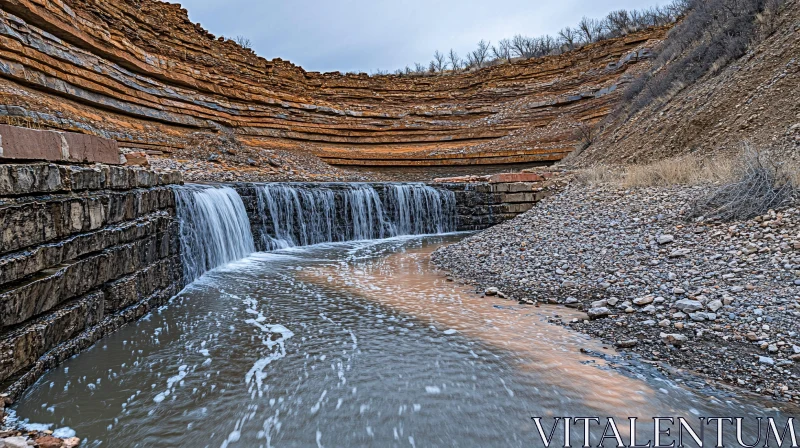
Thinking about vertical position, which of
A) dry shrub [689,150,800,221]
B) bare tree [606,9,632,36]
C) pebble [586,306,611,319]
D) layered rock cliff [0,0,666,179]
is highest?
bare tree [606,9,632,36]

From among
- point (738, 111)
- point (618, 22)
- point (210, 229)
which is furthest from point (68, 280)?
point (618, 22)

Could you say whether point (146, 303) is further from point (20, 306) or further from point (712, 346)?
point (712, 346)

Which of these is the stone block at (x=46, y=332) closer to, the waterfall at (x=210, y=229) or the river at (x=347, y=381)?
the river at (x=347, y=381)

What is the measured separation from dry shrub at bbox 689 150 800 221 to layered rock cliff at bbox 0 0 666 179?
16.6 metres

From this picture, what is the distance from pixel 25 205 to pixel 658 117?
14.3 metres

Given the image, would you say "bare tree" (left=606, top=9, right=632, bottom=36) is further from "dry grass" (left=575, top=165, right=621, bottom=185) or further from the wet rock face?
the wet rock face

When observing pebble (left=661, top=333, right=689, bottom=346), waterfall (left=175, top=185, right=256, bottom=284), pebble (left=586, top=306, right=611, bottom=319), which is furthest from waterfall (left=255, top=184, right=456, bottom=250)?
pebble (left=661, top=333, right=689, bottom=346)

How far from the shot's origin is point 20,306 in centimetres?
294

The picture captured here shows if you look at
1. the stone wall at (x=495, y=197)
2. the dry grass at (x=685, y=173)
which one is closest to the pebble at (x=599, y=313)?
the dry grass at (x=685, y=173)

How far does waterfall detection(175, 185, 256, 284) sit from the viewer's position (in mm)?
7152

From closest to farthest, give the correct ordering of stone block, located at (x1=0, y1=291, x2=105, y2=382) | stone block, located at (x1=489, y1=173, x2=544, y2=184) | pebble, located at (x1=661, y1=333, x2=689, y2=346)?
stone block, located at (x1=0, y1=291, x2=105, y2=382), pebble, located at (x1=661, y1=333, x2=689, y2=346), stone block, located at (x1=489, y1=173, x2=544, y2=184)

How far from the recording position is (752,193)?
5547mm

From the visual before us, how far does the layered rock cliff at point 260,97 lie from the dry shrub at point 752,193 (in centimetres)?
1659

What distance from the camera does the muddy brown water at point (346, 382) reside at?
2654mm
